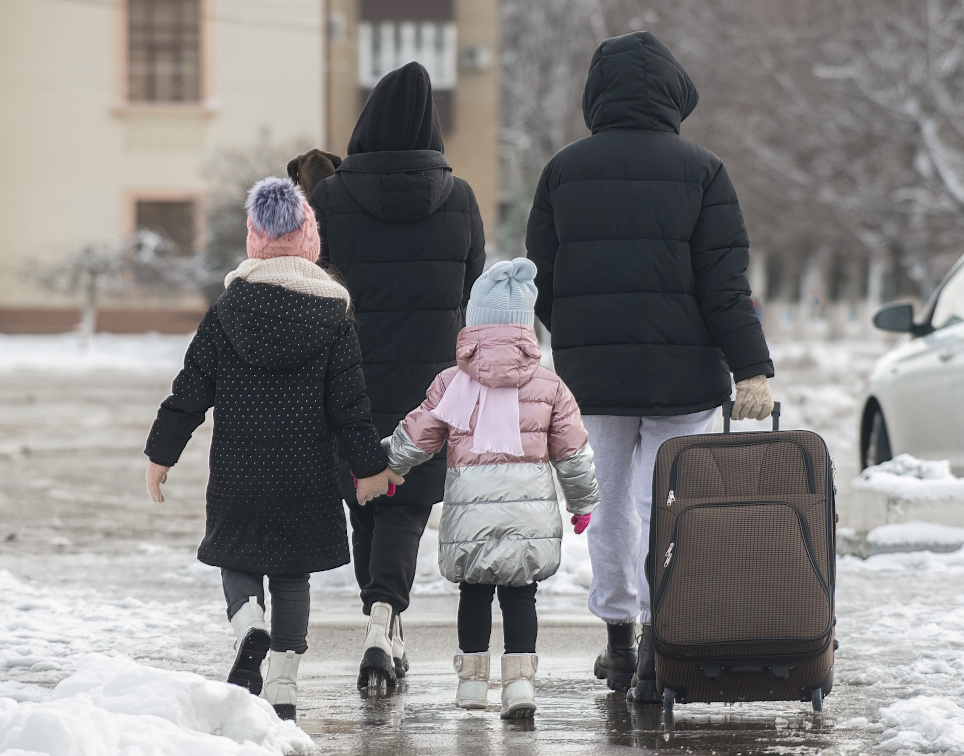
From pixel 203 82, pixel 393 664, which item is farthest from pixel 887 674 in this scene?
pixel 203 82

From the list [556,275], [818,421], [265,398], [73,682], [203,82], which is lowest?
[818,421]

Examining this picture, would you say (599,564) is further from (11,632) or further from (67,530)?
(67,530)

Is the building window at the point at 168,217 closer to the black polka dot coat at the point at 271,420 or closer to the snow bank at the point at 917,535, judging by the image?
the snow bank at the point at 917,535

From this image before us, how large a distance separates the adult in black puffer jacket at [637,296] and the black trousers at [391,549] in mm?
640

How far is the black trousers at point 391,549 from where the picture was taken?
5.15 m

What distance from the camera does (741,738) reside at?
4371mm

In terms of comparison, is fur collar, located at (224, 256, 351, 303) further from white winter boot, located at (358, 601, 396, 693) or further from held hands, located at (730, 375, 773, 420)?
held hands, located at (730, 375, 773, 420)

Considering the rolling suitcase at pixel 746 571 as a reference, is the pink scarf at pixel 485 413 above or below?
above

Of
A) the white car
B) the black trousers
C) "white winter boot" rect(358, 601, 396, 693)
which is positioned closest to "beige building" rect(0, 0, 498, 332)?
the white car

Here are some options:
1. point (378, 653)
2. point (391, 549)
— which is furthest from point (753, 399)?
point (378, 653)

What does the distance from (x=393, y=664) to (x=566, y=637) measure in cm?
104

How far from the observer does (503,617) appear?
15.4ft

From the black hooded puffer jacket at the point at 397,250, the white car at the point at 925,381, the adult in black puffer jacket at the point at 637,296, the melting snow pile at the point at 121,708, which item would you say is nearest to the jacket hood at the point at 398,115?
the black hooded puffer jacket at the point at 397,250

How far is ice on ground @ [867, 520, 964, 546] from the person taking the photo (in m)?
7.46
